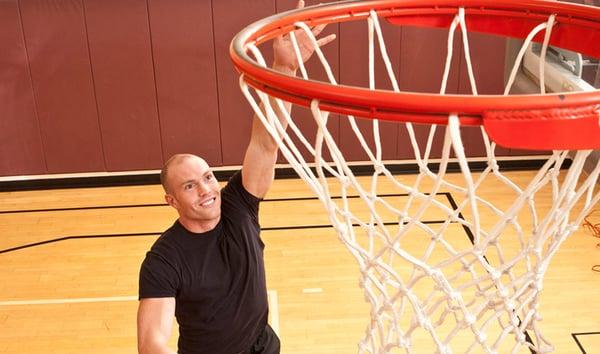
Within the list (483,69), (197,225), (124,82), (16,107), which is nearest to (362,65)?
(483,69)

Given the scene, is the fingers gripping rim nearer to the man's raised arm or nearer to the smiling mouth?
the man's raised arm

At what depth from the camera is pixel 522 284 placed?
2391 millimetres

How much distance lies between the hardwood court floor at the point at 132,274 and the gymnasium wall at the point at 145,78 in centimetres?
39

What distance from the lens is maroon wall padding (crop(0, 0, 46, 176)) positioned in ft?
18.7

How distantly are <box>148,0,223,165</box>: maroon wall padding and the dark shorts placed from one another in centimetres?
327

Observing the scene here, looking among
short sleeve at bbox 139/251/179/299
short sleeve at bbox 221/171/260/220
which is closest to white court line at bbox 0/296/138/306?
short sleeve at bbox 221/171/260/220

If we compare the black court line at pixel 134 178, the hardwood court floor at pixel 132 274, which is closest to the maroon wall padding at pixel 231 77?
the black court line at pixel 134 178

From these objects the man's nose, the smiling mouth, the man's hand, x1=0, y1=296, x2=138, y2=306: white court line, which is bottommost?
x1=0, y1=296, x2=138, y2=306: white court line

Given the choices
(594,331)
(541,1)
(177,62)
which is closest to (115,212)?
(177,62)

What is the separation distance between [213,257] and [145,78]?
3443 millimetres

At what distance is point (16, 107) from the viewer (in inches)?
234

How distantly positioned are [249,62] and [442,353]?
3.50 ft

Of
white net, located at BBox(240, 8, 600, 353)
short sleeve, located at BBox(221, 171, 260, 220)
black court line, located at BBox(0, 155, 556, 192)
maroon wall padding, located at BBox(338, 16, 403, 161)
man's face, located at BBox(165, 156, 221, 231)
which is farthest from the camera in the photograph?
black court line, located at BBox(0, 155, 556, 192)

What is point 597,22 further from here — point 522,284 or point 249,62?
point 249,62
